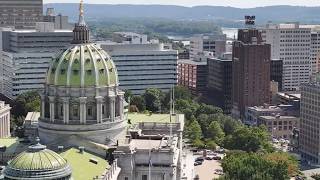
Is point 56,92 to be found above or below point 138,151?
above

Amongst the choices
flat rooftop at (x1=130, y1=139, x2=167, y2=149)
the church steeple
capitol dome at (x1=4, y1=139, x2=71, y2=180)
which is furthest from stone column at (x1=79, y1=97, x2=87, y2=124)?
capitol dome at (x1=4, y1=139, x2=71, y2=180)

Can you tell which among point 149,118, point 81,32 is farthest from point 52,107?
point 149,118

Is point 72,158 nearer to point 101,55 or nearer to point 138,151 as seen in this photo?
point 138,151

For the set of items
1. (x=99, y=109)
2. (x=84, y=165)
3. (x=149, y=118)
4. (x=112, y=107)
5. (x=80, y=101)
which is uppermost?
(x=80, y=101)

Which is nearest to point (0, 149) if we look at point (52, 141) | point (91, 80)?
point (52, 141)

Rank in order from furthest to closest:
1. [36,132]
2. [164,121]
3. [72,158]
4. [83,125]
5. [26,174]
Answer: [164,121]
[36,132]
[83,125]
[72,158]
[26,174]

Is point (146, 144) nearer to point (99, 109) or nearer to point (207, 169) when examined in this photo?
Answer: point (99, 109)

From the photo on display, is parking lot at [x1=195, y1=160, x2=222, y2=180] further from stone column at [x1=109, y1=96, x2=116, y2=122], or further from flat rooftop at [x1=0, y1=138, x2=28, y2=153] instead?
flat rooftop at [x1=0, y1=138, x2=28, y2=153]
